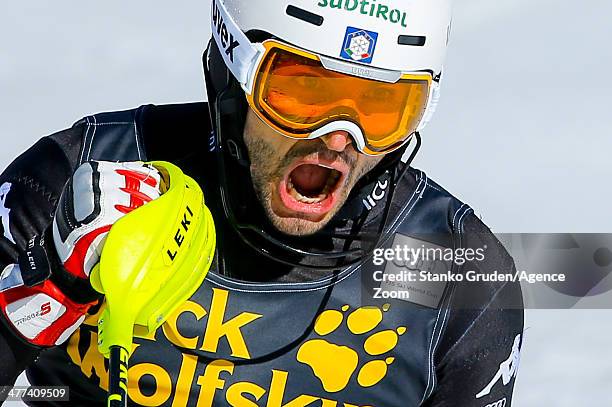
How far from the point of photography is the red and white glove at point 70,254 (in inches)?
120

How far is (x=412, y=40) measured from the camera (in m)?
3.52

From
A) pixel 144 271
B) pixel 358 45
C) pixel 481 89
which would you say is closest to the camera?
pixel 144 271

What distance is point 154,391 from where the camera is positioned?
3693 mm

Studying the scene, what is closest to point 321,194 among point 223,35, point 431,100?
point 431,100

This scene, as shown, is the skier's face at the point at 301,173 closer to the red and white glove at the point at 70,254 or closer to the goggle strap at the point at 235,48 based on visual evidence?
the goggle strap at the point at 235,48

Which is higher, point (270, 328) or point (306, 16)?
point (306, 16)

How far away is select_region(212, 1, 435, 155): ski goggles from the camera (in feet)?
11.4

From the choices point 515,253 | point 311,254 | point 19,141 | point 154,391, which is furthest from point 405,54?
point 19,141

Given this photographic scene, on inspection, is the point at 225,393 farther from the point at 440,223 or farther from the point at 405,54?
the point at 405,54

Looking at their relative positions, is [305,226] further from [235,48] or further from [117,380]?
[117,380]

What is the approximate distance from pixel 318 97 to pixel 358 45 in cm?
16

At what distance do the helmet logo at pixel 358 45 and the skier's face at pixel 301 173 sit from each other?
19 cm

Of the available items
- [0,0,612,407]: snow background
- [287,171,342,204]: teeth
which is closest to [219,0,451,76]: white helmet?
[287,171,342,204]: teeth

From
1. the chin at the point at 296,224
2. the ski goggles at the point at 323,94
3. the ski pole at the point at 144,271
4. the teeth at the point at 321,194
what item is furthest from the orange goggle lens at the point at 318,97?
the ski pole at the point at 144,271
